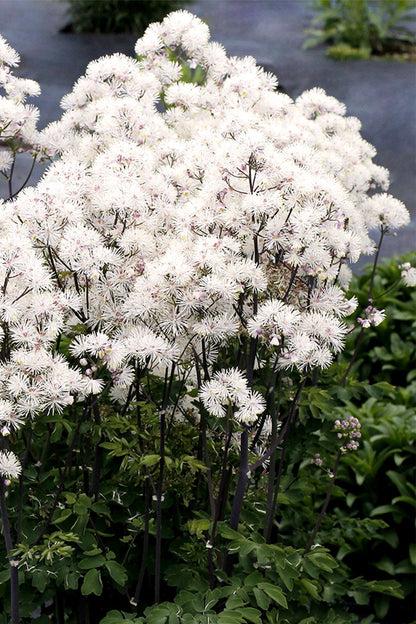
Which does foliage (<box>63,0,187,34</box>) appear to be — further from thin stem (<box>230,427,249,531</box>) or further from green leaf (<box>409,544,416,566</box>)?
thin stem (<box>230,427,249,531</box>)

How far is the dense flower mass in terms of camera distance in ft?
6.57

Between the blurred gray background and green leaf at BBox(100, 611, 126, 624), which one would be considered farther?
the blurred gray background

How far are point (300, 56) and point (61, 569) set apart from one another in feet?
30.9

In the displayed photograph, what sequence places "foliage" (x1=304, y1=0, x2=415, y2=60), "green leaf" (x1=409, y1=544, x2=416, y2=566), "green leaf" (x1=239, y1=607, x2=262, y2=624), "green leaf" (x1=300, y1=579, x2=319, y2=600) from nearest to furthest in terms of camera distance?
"green leaf" (x1=239, y1=607, x2=262, y2=624)
"green leaf" (x1=300, y1=579, x2=319, y2=600)
"green leaf" (x1=409, y1=544, x2=416, y2=566)
"foliage" (x1=304, y1=0, x2=415, y2=60)

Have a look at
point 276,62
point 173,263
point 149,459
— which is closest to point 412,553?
point 149,459

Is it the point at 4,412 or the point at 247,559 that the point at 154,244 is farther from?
the point at 247,559

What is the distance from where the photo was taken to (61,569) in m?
2.29

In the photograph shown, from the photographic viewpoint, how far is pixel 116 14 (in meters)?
10.6

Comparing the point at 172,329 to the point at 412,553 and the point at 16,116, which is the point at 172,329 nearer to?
the point at 16,116

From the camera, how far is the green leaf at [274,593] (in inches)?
86.3

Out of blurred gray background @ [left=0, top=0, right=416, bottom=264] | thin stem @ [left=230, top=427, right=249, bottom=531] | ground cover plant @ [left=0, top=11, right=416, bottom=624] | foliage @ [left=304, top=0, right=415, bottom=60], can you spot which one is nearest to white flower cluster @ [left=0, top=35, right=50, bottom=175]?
ground cover plant @ [left=0, top=11, right=416, bottom=624]

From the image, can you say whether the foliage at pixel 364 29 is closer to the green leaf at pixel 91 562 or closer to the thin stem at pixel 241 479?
the thin stem at pixel 241 479

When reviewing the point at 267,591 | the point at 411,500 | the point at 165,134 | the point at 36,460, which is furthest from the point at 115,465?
the point at 411,500

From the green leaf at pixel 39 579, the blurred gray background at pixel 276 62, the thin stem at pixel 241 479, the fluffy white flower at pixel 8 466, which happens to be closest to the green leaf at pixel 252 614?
the thin stem at pixel 241 479
